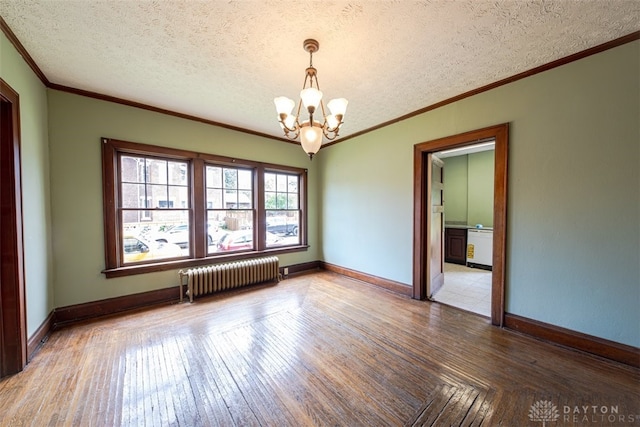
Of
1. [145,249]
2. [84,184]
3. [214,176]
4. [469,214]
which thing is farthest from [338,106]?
[469,214]

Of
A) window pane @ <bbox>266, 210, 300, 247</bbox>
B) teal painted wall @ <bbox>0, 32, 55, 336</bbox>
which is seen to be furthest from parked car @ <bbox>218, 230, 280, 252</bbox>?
teal painted wall @ <bbox>0, 32, 55, 336</bbox>

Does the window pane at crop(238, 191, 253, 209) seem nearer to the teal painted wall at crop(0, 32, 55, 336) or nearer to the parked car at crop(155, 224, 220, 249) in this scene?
the parked car at crop(155, 224, 220, 249)

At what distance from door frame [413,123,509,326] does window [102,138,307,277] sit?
2.48 m

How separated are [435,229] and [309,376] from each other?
3.01 m

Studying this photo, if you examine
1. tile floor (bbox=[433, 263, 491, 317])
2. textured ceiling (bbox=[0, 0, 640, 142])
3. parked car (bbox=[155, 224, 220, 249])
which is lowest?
tile floor (bbox=[433, 263, 491, 317])

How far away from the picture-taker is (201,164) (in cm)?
377

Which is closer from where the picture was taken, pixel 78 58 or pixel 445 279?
→ pixel 78 58

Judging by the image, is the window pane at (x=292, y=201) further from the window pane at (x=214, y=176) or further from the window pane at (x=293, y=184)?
the window pane at (x=214, y=176)

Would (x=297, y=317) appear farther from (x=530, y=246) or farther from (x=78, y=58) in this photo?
(x=78, y=58)

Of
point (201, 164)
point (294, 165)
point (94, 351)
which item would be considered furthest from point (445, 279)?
point (94, 351)

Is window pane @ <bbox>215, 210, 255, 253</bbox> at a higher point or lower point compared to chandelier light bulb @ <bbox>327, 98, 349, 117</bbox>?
lower

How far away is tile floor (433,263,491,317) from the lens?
11.0ft

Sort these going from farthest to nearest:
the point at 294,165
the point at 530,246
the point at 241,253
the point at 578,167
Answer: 1. the point at 294,165
2. the point at 241,253
3. the point at 530,246
4. the point at 578,167

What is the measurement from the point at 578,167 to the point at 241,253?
4.51 meters
